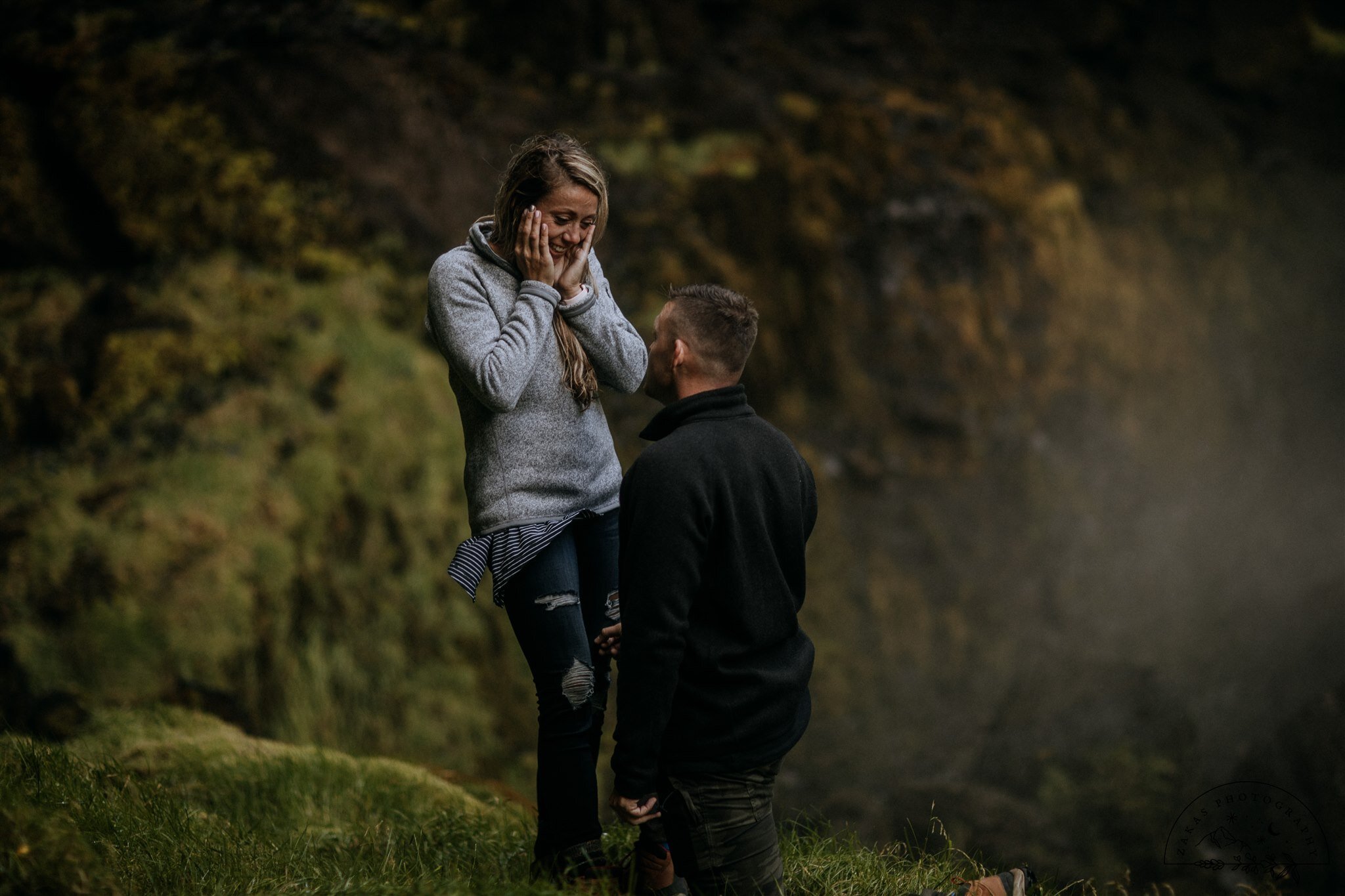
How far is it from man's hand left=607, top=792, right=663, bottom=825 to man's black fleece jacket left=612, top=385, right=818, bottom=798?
2cm

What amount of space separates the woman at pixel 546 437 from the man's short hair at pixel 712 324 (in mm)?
262

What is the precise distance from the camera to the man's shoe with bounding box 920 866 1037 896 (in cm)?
271

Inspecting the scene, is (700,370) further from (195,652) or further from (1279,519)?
(1279,519)

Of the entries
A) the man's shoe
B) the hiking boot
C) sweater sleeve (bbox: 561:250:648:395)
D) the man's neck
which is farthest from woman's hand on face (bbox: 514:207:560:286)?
the man's shoe

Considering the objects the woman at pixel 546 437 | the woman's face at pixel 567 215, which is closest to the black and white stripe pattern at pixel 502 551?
the woman at pixel 546 437

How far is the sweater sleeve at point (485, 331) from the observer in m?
2.48

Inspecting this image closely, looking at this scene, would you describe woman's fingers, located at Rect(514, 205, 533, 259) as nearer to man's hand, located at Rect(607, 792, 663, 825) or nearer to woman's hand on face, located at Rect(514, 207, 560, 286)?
woman's hand on face, located at Rect(514, 207, 560, 286)

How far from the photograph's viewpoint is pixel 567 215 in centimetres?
265

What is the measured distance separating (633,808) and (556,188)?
1.49 metres

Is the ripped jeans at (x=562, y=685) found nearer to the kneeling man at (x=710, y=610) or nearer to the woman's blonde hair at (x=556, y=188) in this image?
the kneeling man at (x=710, y=610)

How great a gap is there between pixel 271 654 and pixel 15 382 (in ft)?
6.65

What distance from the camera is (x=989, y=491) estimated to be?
8.17 meters

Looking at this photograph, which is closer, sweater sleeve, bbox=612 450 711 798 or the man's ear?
sweater sleeve, bbox=612 450 711 798

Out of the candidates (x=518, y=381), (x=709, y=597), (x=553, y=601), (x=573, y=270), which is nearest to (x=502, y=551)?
(x=553, y=601)
